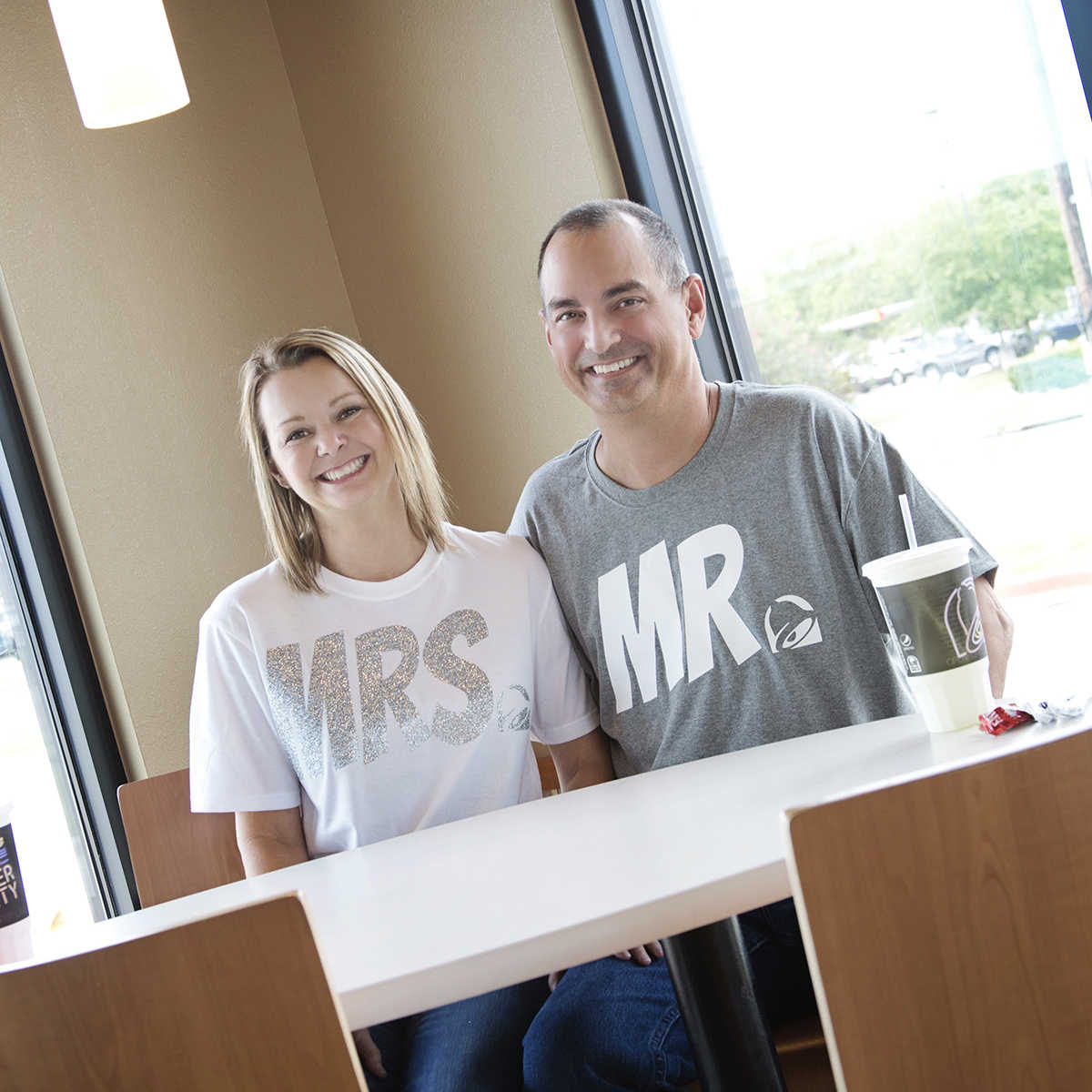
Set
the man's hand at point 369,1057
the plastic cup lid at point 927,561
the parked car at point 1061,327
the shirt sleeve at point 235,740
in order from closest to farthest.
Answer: the plastic cup lid at point 927,561, the man's hand at point 369,1057, the shirt sleeve at point 235,740, the parked car at point 1061,327

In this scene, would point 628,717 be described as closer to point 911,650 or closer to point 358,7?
point 911,650

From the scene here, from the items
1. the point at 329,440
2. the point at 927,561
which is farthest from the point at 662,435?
the point at 927,561

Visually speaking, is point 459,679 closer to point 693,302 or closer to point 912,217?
point 693,302

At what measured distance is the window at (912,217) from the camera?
196 cm

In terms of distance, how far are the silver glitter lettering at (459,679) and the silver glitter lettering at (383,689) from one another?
0.02 metres

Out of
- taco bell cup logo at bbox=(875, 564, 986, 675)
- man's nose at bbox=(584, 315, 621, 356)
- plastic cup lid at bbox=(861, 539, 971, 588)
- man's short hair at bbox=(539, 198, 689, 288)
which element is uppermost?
man's short hair at bbox=(539, 198, 689, 288)

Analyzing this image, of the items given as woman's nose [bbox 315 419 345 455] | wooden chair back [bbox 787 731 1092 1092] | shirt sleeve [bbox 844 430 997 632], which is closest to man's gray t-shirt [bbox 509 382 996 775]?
shirt sleeve [bbox 844 430 997 632]

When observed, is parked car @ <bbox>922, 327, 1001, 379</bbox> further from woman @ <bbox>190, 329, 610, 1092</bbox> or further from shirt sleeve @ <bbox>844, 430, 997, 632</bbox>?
woman @ <bbox>190, 329, 610, 1092</bbox>

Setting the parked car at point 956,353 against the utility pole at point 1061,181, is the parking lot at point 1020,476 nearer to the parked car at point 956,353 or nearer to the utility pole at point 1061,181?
the parked car at point 956,353

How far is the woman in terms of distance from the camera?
1.69 meters

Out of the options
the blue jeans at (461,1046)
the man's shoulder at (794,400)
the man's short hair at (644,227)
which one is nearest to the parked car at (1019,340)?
the man's shoulder at (794,400)

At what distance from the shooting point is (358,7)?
2697mm

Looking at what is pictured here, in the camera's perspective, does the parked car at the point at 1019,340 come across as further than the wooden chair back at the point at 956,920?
Yes

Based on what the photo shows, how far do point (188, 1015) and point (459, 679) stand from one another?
871 mm
